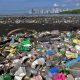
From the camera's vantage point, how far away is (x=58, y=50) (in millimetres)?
14266

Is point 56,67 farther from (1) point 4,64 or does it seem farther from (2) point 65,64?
(1) point 4,64

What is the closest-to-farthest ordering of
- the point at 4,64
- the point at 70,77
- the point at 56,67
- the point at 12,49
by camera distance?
the point at 70,77 → the point at 56,67 → the point at 4,64 → the point at 12,49

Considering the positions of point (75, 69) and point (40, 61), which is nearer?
point (75, 69)

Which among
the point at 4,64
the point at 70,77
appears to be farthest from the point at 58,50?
the point at 70,77

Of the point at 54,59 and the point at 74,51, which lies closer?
the point at 54,59

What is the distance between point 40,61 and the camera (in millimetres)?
11875

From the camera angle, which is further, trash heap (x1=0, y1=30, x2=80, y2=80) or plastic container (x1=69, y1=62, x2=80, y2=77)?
trash heap (x1=0, y1=30, x2=80, y2=80)

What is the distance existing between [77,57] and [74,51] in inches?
53.6

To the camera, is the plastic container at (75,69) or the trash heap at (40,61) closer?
the plastic container at (75,69)

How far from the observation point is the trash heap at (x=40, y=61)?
35.3 feet

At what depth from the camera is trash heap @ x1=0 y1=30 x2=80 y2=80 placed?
10.8 m

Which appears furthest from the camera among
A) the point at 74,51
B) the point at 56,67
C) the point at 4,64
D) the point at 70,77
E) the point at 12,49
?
the point at 12,49

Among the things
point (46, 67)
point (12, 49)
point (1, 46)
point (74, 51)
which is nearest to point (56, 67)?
point (46, 67)

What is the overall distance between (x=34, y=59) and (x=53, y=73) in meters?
1.80
